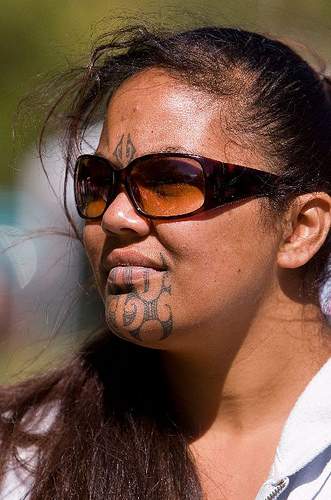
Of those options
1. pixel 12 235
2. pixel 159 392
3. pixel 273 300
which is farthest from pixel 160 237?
pixel 12 235

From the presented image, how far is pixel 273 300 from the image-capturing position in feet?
7.02

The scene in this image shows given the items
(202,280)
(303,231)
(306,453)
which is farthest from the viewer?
(303,231)

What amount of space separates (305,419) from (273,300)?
1.09 feet

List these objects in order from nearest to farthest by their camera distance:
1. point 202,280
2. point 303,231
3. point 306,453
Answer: point 306,453 < point 202,280 < point 303,231

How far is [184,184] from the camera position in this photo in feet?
6.61

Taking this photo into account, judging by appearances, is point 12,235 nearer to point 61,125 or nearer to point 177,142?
point 61,125

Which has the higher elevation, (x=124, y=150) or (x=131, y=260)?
(x=124, y=150)

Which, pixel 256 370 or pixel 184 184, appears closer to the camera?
pixel 184 184

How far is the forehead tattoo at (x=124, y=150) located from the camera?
2049 millimetres

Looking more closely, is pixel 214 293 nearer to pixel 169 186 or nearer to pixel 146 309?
pixel 146 309

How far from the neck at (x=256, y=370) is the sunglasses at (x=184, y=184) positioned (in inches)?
11.9

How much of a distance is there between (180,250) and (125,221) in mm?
141

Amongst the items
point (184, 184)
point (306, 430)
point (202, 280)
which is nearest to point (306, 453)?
point (306, 430)

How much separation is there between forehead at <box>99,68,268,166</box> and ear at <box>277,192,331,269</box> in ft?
0.54
